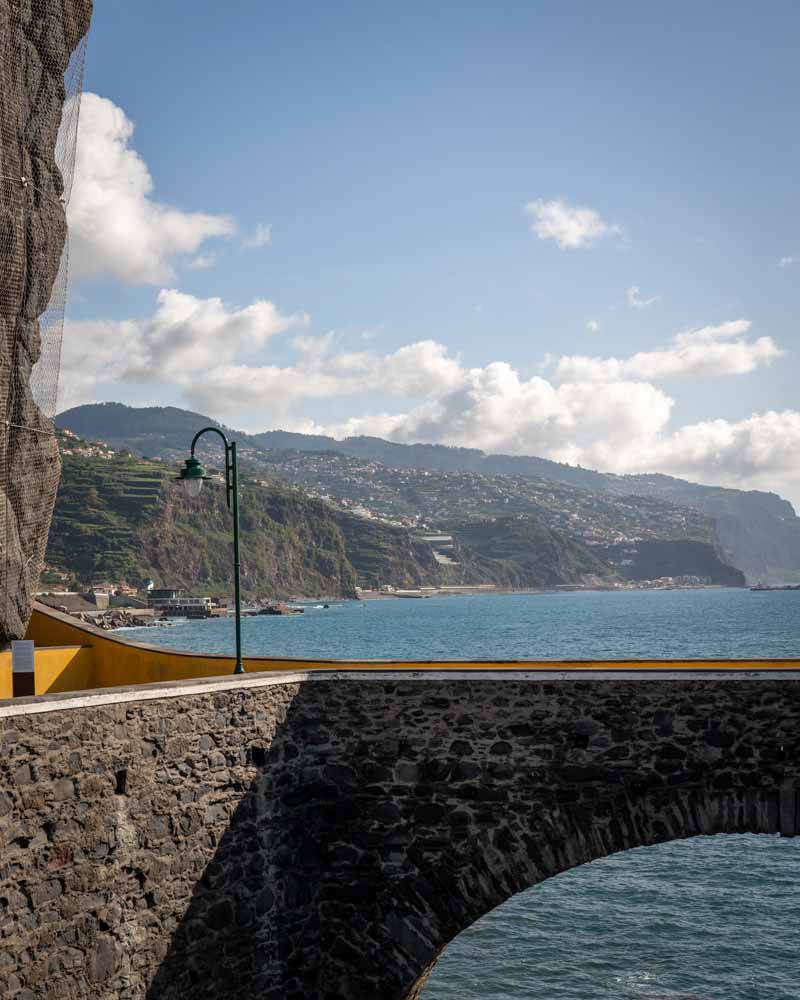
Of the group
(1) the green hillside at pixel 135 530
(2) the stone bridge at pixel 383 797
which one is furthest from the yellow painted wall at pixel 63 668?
(1) the green hillside at pixel 135 530

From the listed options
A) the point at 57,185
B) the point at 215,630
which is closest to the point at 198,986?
the point at 57,185

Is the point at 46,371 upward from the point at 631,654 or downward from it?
upward

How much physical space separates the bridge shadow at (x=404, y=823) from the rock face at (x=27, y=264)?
6796 millimetres

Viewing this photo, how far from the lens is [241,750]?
12.0 m

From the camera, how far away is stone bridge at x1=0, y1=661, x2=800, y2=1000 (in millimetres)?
11141

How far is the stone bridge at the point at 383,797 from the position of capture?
11141 mm

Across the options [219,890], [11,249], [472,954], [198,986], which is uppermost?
[11,249]

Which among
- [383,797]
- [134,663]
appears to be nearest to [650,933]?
[383,797]

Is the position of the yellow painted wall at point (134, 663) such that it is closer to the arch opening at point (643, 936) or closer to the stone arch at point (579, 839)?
the stone arch at point (579, 839)

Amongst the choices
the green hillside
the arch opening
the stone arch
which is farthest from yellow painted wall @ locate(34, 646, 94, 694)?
the green hillside

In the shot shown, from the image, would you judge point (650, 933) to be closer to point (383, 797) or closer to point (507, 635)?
point (383, 797)

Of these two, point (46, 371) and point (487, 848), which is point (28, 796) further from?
point (46, 371)

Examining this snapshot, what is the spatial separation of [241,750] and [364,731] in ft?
4.87

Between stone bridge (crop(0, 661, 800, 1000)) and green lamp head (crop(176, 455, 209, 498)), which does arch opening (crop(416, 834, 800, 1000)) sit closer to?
stone bridge (crop(0, 661, 800, 1000))
